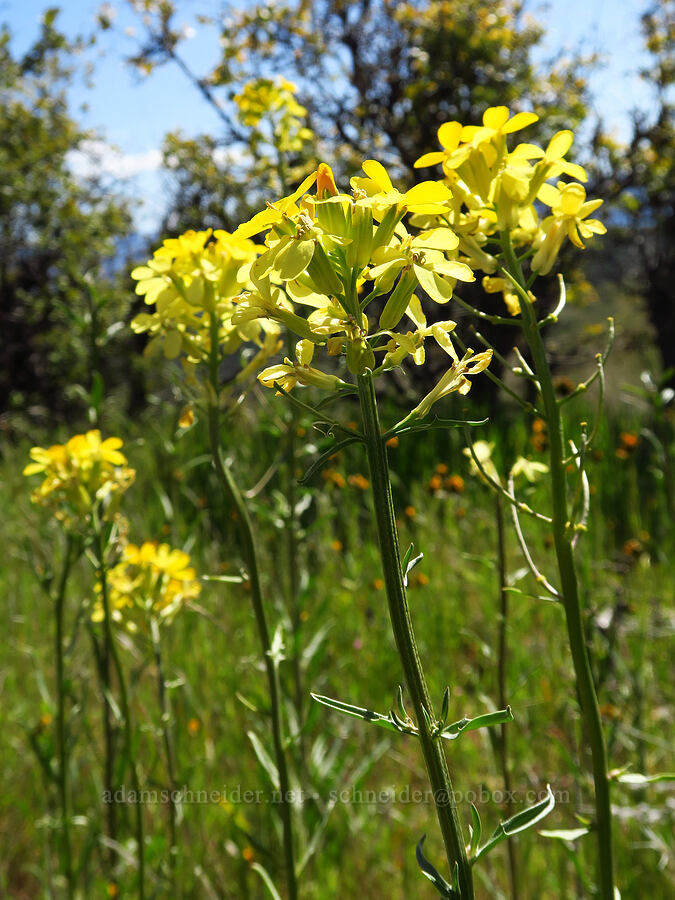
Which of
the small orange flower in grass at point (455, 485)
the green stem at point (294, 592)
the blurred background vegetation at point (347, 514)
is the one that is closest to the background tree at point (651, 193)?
the blurred background vegetation at point (347, 514)

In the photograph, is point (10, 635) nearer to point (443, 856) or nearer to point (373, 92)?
point (443, 856)

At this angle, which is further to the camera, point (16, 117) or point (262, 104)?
point (16, 117)

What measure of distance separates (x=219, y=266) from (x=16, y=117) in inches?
484

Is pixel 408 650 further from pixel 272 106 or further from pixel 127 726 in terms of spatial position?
pixel 272 106

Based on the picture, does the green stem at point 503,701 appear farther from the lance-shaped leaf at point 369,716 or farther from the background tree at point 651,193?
the background tree at point 651,193

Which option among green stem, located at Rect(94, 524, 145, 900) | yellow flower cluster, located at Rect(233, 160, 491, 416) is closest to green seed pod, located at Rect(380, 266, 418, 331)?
yellow flower cluster, located at Rect(233, 160, 491, 416)

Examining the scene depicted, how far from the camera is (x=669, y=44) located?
8500 mm

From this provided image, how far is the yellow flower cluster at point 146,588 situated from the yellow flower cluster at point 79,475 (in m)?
0.20

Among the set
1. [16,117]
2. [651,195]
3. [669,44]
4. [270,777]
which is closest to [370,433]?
[270,777]

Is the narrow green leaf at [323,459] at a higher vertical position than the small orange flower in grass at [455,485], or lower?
lower

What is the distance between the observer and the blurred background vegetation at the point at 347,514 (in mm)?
2080

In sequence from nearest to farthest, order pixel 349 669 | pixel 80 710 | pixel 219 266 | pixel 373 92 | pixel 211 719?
pixel 219 266
pixel 80 710
pixel 211 719
pixel 349 669
pixel 373 92

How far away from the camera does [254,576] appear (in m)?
1.33

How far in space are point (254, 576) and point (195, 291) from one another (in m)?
0.55
